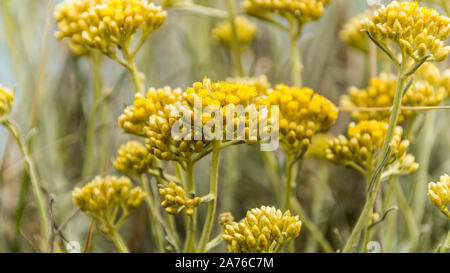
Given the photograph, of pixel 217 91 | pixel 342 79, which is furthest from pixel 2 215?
pixel 342 79

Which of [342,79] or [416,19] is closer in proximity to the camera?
[416,19]

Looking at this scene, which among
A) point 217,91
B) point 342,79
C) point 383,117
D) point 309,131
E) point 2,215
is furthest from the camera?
point 342,79

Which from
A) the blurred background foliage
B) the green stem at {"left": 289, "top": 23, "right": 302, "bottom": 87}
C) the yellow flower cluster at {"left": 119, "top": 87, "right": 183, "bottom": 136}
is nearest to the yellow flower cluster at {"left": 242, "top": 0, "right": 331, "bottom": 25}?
the green stem at {"left": 289, "top": 23, "right": 302, "bottom": 87}

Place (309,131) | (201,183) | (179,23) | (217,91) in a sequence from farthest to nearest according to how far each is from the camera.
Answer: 1. (179,23)
2. (201,183)
3. (309,131)
4. (217,91)

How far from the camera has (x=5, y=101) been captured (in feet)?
2.66

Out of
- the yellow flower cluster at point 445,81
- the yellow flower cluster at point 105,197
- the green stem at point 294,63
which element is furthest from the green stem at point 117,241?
the yellow flower cluster at point 445,81

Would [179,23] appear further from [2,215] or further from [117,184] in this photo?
[117,184]

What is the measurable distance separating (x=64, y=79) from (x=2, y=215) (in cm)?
68

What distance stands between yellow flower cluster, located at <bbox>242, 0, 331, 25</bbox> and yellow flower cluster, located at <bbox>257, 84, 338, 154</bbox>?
276 millimetres

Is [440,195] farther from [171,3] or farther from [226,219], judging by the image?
[171,3]
